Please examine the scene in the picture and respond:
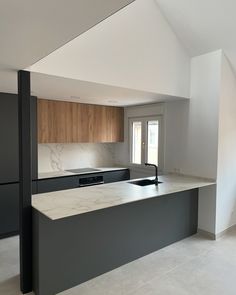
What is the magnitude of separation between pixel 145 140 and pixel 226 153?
1.61 metres

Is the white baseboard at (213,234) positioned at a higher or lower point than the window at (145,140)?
lower

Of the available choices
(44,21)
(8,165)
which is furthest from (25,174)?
Result: (44,21)

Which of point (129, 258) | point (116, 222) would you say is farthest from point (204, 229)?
point (116, 222)

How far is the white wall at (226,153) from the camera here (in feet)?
11.8

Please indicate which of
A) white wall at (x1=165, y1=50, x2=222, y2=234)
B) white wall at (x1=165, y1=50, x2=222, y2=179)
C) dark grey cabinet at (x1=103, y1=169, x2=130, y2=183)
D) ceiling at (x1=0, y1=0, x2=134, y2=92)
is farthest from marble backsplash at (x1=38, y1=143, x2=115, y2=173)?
ceiling at (x1=0, y1=0, x2=134, y2=92)

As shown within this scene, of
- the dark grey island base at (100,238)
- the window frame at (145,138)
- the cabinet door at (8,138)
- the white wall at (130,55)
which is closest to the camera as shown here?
the dark grey island base at (100,238)

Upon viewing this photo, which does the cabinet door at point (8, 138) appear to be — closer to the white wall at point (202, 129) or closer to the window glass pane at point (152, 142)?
the window glass pane at point (152, 142)

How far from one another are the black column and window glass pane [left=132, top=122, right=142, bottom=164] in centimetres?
296

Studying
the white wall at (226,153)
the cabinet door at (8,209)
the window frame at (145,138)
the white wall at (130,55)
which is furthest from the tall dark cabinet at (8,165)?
the white wall at (226,153)

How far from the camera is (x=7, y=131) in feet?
11.5

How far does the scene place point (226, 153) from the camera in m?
3.73

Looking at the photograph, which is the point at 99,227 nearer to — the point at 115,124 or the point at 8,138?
the point at 8,138

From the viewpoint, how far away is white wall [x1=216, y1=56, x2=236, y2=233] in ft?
11.8

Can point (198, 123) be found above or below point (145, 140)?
above
